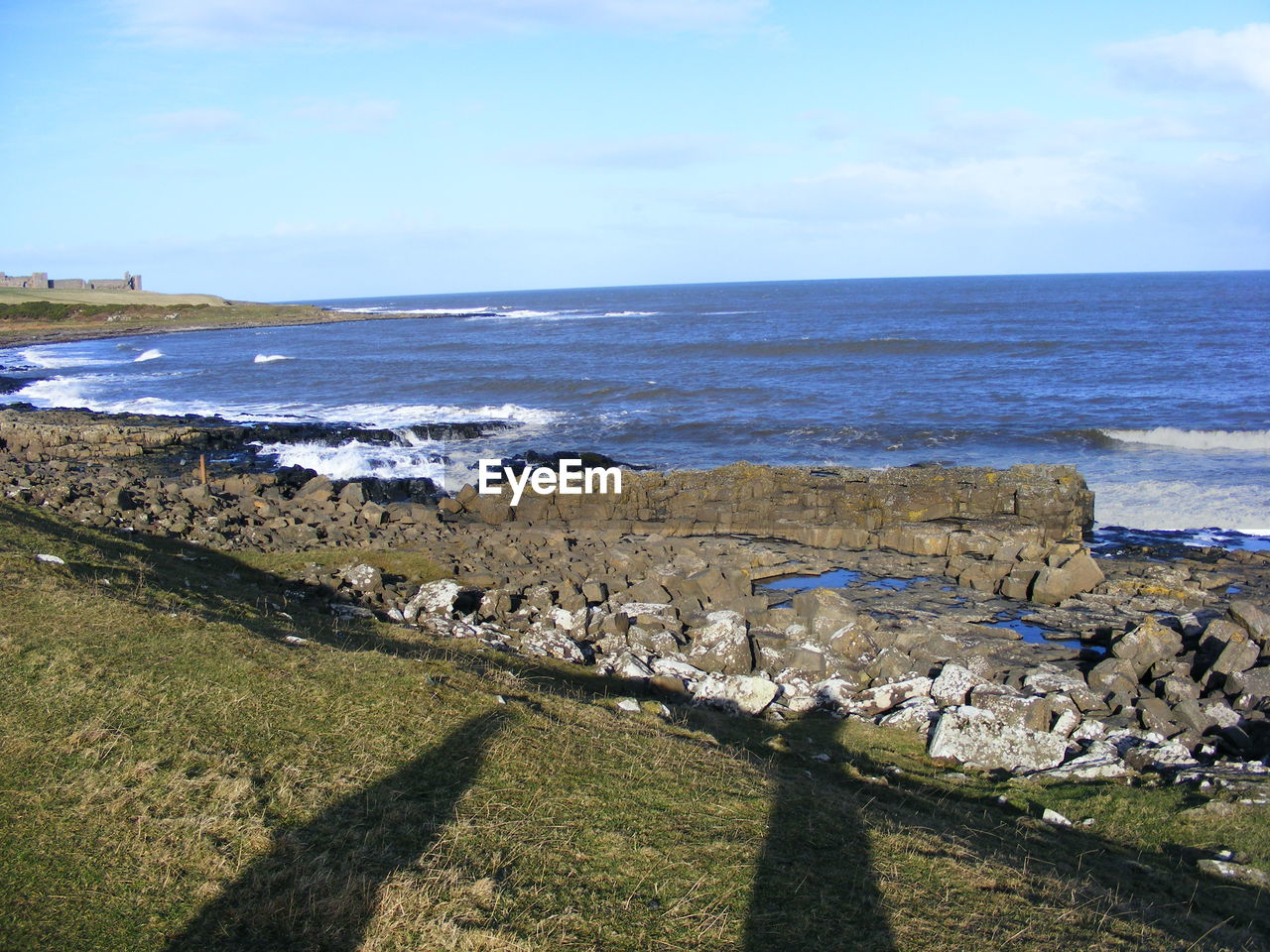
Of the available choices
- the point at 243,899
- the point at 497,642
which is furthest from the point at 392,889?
the point at 497,642

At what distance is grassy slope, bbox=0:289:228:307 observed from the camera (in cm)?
10930

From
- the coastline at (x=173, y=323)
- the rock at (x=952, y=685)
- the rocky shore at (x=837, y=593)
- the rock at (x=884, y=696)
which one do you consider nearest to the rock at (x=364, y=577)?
the rocky shore at (x=837, y=593)

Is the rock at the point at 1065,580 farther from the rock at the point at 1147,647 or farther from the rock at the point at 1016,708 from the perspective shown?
the rock at the point at 1016,708

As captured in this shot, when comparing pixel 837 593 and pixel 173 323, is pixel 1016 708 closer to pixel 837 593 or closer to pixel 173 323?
pixel 837 593

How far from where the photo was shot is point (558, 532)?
64.0ft

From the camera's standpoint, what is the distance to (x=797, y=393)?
152 ft

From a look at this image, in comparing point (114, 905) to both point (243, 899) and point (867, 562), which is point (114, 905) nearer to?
point (243, 899)

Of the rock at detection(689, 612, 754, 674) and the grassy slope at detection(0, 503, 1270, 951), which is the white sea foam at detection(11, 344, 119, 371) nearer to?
the rock at detection(689, 612, 754, 674)

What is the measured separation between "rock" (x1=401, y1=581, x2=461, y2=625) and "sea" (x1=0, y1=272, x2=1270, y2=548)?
1670 centimetres

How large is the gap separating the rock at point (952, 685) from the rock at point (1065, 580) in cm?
530

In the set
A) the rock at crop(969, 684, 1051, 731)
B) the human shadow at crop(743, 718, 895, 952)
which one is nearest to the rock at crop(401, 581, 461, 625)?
the human shadow at crop(743, 718, 895, 952)

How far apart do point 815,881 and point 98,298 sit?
135920 millimetres

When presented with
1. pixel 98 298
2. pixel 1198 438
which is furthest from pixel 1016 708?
pixel 98 298

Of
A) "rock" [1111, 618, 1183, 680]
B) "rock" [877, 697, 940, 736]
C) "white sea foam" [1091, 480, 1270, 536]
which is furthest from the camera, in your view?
"white sea foam" [1091, 480, 1270, 536]
